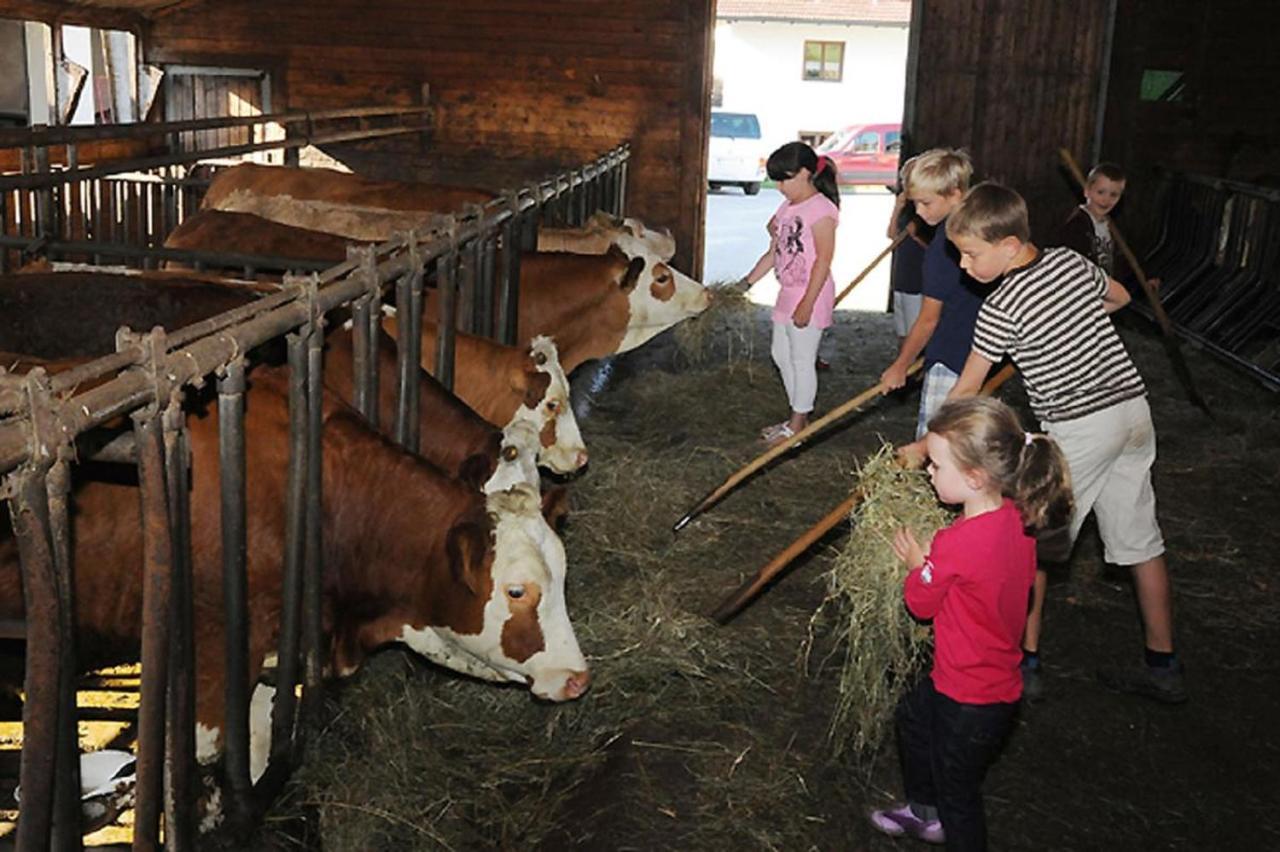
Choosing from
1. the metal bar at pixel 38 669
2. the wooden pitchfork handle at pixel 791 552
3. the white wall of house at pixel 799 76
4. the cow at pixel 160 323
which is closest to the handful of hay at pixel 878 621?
the wooden pitchfork handle at pixel 791 552

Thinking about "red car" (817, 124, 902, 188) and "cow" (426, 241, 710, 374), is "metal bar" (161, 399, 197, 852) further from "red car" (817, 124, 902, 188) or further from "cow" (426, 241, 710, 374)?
"red car" (817, 124, 902, 188)

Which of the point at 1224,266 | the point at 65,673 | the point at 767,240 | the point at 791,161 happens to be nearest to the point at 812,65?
the point at 767,240

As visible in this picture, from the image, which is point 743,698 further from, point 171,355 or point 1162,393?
point 1162,393

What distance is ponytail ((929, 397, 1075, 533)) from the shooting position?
10.5 feet

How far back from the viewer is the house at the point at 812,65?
129 feet

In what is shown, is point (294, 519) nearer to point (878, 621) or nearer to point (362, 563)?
point (362, 563)

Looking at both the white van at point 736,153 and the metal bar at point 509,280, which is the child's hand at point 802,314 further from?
the white van at point 736,153

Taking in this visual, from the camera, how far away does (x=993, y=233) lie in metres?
3.93

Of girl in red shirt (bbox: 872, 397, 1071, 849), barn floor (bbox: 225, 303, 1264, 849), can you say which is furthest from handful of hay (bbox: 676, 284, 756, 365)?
girl in red shirt (bbox: 872, 397, 1071, 849)

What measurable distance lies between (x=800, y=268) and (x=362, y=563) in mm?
3997

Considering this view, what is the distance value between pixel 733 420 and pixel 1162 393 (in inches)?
127

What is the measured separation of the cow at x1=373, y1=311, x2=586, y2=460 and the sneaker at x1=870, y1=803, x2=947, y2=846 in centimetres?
261

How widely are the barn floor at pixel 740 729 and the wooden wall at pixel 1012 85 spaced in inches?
290

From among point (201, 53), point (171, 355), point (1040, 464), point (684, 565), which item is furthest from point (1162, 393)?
point (201, 53)
